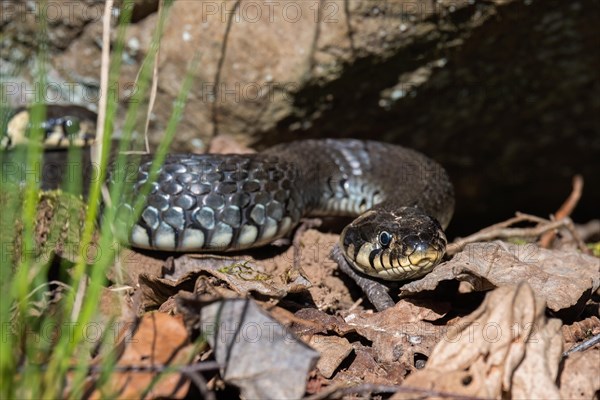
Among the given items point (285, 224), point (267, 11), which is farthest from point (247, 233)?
point (267, 11)

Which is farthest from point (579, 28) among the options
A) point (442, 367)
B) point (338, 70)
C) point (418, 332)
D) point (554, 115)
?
point (442, 367)

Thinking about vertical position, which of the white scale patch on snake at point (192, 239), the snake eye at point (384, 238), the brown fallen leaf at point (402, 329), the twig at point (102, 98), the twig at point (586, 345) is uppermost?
the twig at point (102, 98)

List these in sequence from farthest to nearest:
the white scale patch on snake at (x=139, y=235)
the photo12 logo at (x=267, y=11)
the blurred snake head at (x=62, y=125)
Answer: the blurred snake head at (x=62, y=125) → the photo12 logo at (x=267, y=11) → the white scale patch on snake at (x=139, y=235)

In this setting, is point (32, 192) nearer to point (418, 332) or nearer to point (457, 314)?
point (418, 332)

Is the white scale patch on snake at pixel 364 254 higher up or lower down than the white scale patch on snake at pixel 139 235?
higher up

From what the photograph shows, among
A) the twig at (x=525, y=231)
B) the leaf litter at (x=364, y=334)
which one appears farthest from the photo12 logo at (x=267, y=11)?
the leaf litter at (x=364, y=334)

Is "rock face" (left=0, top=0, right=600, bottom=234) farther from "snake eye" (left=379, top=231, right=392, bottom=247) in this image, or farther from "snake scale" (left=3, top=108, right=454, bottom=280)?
"snake eye" (left=379, top=231, right=392, bottom=247)

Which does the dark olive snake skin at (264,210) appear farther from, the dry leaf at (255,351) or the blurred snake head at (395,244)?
the dry leaf at (255,351)

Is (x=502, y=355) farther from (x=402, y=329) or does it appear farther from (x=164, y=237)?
(x=164, y=237)
